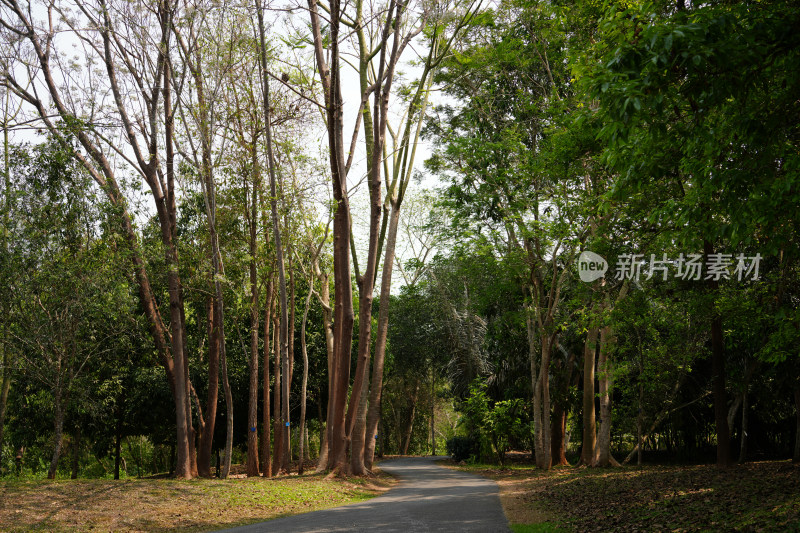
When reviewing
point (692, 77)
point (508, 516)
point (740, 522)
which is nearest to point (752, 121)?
Answer: point (692, 77)

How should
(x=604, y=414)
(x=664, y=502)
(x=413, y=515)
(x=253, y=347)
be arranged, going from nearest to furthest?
(x=664, y=502), (x=413, y=515), (x=604, y=414), (x=253, y=347)

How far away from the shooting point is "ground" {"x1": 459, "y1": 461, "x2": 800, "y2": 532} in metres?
7.59

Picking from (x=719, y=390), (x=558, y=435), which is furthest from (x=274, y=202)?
(x=558, y=435)

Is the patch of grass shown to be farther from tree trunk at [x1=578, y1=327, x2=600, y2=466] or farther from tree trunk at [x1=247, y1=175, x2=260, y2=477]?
tree trunk at [x1=247, y1=175, x2=260, y2=477]

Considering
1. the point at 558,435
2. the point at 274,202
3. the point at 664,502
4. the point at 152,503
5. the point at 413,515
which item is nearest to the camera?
the point at 664,502

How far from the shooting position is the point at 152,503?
11133 millimetres

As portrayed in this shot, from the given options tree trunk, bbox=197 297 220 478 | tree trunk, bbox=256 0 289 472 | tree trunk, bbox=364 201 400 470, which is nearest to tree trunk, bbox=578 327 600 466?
tree trunk, bbox=364 201 400 470

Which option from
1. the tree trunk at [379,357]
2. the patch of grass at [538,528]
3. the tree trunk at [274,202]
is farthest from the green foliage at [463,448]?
the patch of grass at [538,528]

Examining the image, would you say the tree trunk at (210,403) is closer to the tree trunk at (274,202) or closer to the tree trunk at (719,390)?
the tree trunk at (274,202)

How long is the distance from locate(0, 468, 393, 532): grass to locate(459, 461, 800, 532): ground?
4.41 metres

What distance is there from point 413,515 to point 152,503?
15.6ft

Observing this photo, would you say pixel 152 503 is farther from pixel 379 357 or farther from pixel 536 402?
pixel 536 402

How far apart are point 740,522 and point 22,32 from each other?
1772cm

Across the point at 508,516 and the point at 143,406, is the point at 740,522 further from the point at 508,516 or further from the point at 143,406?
the point at 143,406
